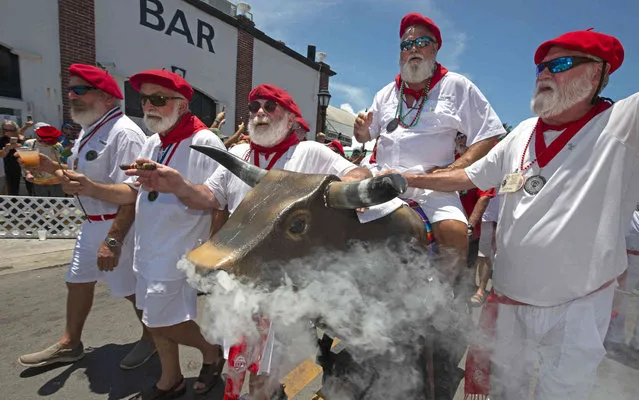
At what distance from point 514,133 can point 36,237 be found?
28.6ft

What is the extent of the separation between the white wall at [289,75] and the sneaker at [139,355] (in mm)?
12969

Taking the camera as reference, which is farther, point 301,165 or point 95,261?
point 95,261

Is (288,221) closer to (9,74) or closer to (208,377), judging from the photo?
(208,377)

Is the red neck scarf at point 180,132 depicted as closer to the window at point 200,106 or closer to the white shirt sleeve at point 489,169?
the white shirt sleeve at point 489,169

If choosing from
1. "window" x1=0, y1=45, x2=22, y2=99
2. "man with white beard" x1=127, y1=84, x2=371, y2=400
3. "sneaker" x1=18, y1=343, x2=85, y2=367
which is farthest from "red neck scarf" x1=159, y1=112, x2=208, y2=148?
"window" x1=0, y1=45, x2=22, y2=99

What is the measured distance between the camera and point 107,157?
327 cm

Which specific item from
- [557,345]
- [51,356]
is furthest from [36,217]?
[557,345]

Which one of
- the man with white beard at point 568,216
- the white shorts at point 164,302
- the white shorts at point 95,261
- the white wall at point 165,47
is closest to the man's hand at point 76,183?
the white shorts at point 95,261

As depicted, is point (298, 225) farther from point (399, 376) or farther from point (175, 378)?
point (175, 378)

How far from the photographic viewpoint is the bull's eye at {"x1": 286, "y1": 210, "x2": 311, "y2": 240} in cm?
154

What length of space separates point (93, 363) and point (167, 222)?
1875mm

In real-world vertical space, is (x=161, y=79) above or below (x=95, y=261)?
above

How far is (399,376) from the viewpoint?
76.2 inches

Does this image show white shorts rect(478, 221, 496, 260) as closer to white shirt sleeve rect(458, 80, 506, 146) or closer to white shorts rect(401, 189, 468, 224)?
white shirt sleeve rect(458, 80, 506, 146)
